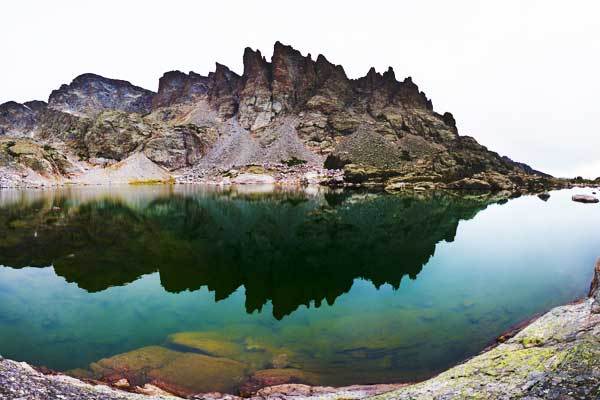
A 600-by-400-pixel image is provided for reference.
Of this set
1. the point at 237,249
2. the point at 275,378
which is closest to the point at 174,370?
the point at 275,378

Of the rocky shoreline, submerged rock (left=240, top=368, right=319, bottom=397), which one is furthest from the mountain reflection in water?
the rocky shoreline

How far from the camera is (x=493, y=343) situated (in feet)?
64.3

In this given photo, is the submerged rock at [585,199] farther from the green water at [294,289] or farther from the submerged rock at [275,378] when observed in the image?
the submerged rock at [275,378]

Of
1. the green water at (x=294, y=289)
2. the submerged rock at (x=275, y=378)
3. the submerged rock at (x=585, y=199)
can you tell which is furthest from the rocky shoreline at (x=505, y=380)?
the submerged rock at (x=585, y=199)

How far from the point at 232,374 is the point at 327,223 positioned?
47481 millimetres

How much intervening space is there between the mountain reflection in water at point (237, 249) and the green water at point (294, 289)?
254mm

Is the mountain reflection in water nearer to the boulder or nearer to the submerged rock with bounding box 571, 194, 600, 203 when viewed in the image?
the submerged rock with bounding box 571, 194, 600, 203

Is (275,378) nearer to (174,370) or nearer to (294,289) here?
(174,370)

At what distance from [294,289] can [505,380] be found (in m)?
19.1

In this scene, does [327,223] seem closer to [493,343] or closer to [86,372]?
[493,343]

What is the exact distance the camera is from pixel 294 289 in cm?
2855

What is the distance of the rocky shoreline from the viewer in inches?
364

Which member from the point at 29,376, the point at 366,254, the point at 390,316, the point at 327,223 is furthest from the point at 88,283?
the point at 327,223

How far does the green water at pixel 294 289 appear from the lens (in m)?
19.4
